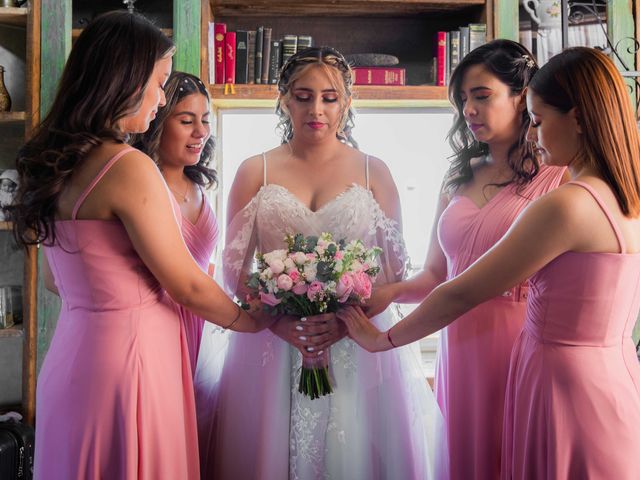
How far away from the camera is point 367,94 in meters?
3.22

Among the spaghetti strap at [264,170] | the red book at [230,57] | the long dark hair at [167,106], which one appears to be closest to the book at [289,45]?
the red book at [230,57]

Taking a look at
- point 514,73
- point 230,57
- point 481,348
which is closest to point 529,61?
point 514,73

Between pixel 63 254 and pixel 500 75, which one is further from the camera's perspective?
pixel 500 75

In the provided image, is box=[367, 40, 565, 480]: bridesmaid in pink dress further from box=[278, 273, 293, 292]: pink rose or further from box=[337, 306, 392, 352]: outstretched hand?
box=[278, 273, 293, 292]: pink rose

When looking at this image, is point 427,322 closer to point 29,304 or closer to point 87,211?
point 87,211

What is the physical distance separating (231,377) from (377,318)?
526 mm

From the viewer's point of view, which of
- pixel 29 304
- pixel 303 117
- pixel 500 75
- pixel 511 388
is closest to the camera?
pixel 511 388

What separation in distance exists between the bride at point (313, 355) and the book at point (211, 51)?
40.6 inches

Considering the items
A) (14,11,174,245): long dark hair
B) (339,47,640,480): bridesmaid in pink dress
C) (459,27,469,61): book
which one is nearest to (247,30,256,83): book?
(459,27,469,61): book

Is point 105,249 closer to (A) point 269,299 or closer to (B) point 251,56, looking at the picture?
(A) point 269,299

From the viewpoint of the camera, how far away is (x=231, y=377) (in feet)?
6.94

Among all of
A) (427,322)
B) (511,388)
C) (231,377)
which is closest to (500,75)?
(427,322)

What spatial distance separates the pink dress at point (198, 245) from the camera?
2154 millimetres

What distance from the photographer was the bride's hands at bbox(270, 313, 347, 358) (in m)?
1.95
